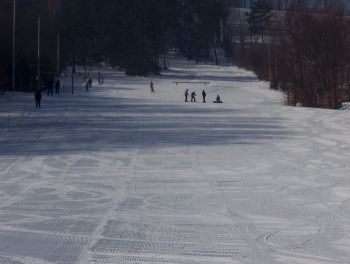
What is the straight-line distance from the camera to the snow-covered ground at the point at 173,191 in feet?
28.6

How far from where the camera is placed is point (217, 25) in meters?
110

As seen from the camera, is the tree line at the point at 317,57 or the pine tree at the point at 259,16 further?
the pine tree at the point at 259,16

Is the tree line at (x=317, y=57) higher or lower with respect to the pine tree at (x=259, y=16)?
lower

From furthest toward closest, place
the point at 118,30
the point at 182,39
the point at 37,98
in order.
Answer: the point at 182,39 → the point at 118,30 → the point at 37,98

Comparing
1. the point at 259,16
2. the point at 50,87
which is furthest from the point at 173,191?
the point at 259,16

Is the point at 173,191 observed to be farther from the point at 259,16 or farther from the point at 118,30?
the point at 259,16

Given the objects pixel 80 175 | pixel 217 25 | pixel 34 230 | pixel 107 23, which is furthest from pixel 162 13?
pixel 34 230

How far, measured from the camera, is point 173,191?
13.5 meters

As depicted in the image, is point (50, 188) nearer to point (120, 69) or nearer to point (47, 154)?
point (47, 154)

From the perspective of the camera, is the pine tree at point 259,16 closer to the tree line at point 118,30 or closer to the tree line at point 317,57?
the tree line at point 118,30

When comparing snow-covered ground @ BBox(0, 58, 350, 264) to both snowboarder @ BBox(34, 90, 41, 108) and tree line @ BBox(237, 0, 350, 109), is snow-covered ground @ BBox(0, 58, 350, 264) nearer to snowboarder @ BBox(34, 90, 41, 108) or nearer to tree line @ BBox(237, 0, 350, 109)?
snowboarder @ BBox(34, 90, 41, 108)

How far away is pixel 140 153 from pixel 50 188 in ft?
21.4

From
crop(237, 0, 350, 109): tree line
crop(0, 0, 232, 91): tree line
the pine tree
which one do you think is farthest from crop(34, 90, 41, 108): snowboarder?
the pine tree

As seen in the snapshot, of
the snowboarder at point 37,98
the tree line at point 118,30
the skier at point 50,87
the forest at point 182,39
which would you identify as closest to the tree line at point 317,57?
the forest at point 182,39
